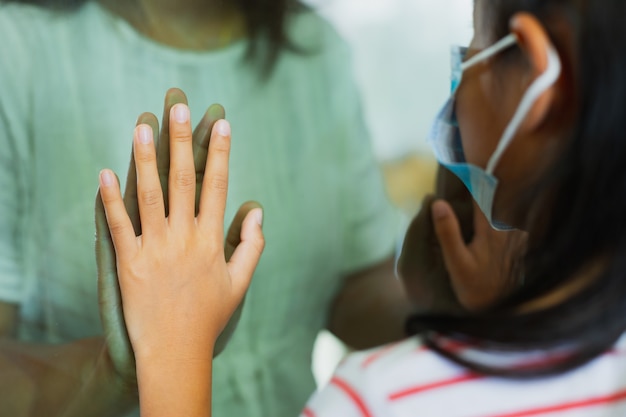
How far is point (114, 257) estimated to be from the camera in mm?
552

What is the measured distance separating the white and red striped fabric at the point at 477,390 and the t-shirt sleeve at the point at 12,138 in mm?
283

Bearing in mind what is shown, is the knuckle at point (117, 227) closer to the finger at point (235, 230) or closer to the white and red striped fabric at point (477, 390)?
the finger at point (235, 230)

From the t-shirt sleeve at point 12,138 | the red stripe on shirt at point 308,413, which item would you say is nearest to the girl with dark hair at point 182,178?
the t-shirt sleeve at point 12,138

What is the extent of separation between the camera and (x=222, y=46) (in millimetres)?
644

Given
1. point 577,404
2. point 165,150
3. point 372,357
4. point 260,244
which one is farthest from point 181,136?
point 577,404

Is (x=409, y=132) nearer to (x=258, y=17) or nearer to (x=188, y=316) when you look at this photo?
(x=258, y=17)

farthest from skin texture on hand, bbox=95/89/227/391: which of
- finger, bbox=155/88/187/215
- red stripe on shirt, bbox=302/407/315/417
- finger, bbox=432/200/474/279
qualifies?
finger, bbox=432/200/474/279

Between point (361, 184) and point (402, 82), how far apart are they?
0.35 feet

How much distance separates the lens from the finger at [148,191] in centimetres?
51

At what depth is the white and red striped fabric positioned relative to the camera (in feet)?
1.67

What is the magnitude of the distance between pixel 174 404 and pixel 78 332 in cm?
13

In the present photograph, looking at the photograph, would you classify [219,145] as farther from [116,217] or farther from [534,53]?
[534,53]

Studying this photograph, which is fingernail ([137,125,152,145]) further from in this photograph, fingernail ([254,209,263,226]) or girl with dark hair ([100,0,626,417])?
fingernail ([254,209,263,226])

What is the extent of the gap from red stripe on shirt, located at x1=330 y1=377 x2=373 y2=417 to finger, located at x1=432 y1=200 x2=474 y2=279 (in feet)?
0.62
